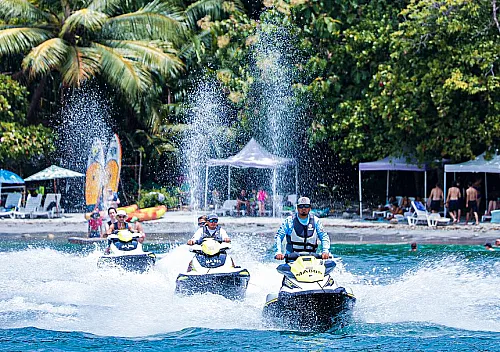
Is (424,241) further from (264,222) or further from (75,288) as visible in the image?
(75,288)

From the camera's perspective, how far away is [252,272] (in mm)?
18234

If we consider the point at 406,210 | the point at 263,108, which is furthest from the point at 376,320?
the point at 263,108

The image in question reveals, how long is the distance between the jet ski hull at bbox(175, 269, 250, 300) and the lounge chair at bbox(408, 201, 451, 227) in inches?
599

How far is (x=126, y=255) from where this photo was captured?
17078 mm

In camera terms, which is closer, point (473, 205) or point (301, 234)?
point (301, 234)

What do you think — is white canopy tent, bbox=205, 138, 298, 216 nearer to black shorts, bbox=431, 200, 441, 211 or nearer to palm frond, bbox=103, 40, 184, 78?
palm frond, bbox=103, 40, 184, 78

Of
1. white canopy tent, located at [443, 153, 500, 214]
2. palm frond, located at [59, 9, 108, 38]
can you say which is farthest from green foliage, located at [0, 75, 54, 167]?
white canopy tent, located at [443, 153, 500, 214]

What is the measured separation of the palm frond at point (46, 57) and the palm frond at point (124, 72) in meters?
1.63

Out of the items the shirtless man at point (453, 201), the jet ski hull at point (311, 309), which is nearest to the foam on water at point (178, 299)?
the jet ski hull at point (311, 309)

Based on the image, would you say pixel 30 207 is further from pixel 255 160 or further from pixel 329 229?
pixel 329 229

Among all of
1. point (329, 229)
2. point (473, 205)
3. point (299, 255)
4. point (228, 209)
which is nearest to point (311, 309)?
point (299, 255)

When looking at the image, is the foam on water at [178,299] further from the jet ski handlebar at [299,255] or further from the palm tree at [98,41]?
the palm tree at [98,41]

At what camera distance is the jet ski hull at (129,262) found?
17062 mm

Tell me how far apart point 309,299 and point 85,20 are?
2447cm
